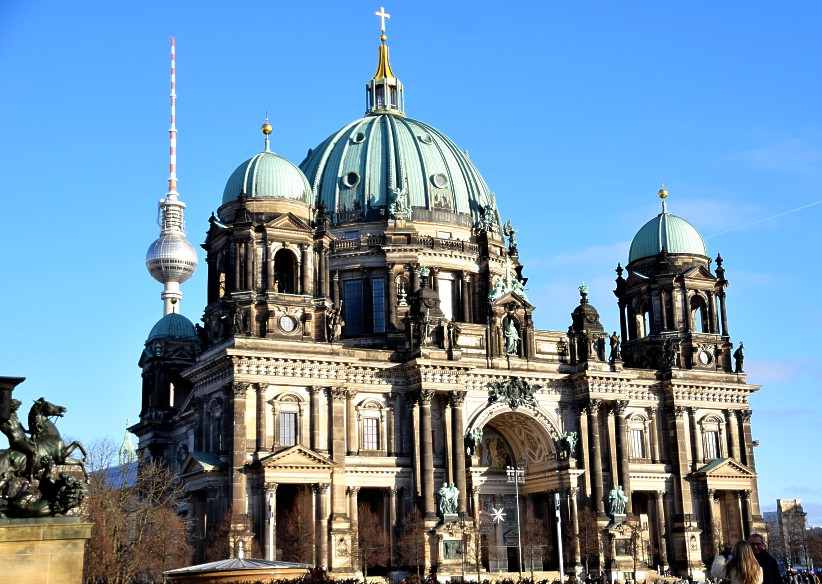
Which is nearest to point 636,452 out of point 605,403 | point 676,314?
point 605,403

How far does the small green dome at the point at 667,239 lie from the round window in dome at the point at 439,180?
17.6 metres

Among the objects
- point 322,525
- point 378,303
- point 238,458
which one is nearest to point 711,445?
point 378,303

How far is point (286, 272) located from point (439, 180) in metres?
21.6

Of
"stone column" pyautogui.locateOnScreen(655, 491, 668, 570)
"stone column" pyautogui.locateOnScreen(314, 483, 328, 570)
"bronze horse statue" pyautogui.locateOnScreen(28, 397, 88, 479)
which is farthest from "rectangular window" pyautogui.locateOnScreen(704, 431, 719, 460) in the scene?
"bronze horse statue" pyautogui.locateOnScreen(28, 397, 88, 479)

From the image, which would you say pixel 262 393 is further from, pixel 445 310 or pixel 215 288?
pixel 445 310

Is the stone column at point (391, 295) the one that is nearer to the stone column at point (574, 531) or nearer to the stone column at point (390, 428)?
the stone column at point (390, 428)

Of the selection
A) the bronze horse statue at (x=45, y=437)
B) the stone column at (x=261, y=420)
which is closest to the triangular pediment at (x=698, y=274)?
the stone column at (x=261, y=420)

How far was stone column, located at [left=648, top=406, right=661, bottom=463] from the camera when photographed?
298 feet

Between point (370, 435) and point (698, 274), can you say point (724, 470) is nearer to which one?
point (698, 274)

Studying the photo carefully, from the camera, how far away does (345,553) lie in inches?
2955

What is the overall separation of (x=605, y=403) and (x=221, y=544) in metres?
32.5

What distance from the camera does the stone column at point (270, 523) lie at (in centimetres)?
7225

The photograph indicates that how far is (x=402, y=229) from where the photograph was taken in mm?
94000

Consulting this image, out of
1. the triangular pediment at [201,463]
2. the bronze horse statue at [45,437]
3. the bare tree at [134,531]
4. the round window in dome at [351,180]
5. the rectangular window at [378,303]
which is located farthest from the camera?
the round window in dome at [351,180]
